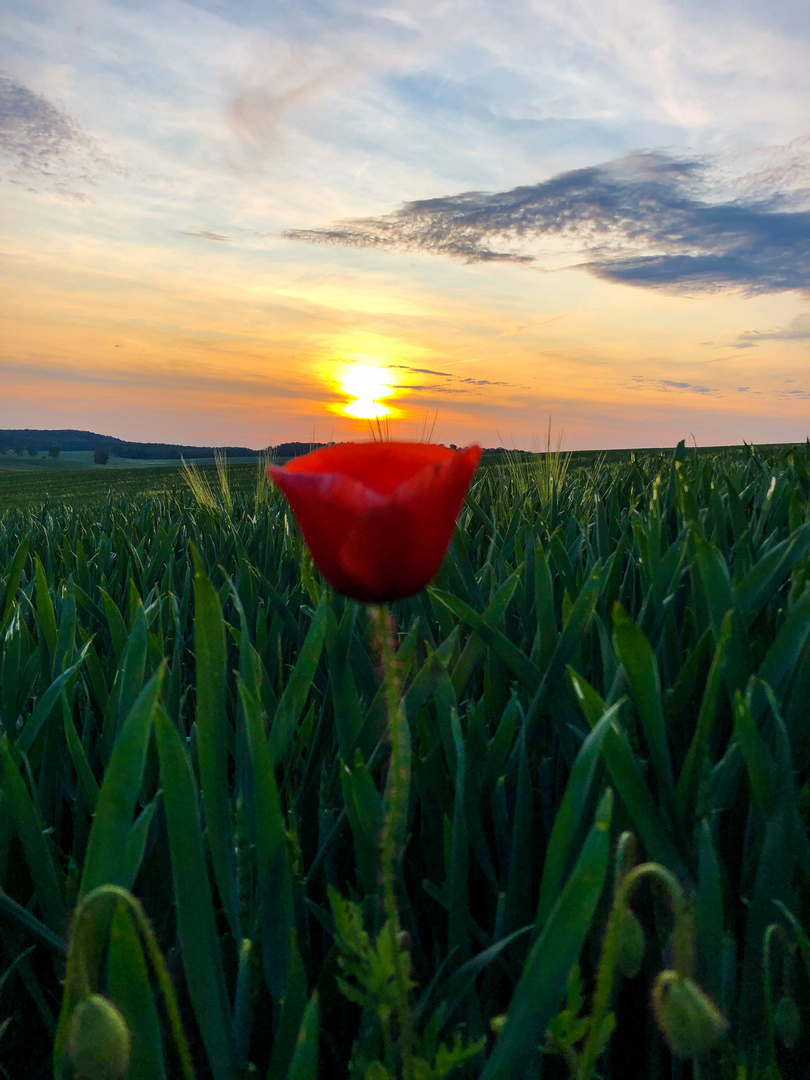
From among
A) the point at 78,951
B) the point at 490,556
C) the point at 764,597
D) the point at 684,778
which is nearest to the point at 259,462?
the point at 490,556

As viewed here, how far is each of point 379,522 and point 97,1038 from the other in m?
0.37

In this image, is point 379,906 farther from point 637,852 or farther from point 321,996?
point 637,852

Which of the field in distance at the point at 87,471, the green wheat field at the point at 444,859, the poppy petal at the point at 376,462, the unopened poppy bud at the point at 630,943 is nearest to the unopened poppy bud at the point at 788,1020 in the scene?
the green wheat field at the point at 444,859

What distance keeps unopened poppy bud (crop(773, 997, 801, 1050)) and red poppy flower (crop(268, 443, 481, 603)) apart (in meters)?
0.47

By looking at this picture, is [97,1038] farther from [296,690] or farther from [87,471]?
[87,471]

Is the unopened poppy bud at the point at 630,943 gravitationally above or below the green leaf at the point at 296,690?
below

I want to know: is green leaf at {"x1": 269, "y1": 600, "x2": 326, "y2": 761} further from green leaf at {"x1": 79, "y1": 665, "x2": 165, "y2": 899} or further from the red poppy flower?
the red poppy flower

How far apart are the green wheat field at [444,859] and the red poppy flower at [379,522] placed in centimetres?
21

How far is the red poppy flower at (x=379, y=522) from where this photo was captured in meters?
0.56

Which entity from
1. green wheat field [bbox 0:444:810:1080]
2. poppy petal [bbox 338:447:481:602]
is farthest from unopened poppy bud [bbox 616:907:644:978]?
poppy petal [bbox 338:447:481:602]

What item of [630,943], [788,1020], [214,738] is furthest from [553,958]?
[214,738]

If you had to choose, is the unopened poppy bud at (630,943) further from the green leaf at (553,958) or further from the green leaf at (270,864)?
the green leaf at (270,864)

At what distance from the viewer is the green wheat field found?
582mm

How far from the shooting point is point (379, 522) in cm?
57
